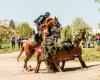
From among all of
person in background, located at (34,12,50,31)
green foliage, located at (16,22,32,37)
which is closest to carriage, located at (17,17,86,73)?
person in background, located at (34,12,50,31)

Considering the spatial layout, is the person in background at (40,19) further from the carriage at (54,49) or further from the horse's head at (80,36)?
the horse's head at (80,36)

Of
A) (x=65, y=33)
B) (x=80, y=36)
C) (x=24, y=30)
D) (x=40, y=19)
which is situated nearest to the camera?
(x=80, y=36)

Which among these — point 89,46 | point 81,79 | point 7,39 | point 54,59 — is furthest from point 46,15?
point 7,39

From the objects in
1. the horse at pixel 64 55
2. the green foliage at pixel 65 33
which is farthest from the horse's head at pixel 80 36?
the green foliage at pixel 65 33

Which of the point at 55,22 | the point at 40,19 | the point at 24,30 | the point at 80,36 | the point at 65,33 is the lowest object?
the point at 80,36

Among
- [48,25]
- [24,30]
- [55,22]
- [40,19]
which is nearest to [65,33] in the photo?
[40,19]

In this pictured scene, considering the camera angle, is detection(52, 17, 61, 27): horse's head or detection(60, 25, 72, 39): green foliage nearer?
detection(52, 17, 61, 27): horse's head

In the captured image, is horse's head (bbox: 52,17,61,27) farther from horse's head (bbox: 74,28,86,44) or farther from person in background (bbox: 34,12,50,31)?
horse's head (bbox: 74,28,86,44)

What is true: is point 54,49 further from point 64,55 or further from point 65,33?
point 65,33

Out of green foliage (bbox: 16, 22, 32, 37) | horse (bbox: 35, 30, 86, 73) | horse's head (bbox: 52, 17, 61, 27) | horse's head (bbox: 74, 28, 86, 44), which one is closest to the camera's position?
horse's head (bbox: 52, 17, 61, 27)

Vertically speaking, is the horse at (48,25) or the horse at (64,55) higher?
the horse at (48,25)

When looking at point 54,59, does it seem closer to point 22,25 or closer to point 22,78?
point 22,78

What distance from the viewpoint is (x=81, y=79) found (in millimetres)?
16656

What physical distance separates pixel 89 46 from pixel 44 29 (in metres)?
23.6
